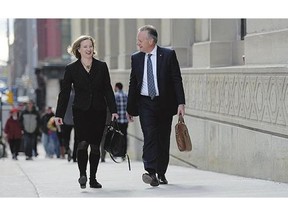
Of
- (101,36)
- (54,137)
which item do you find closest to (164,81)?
(54,137)

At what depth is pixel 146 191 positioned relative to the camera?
388 inches

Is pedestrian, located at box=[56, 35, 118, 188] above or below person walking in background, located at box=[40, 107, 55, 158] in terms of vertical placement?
above

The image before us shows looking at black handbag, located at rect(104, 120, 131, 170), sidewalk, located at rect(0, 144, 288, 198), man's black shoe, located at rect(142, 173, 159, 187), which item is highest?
black handbag, located at rect(104, 120, 131, 170)

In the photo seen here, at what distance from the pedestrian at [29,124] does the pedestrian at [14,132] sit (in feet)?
2.82

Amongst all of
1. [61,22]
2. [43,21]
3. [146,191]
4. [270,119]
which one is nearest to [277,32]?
[270,119]

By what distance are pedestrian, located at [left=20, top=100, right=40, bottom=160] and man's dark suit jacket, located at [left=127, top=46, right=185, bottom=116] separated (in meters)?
15.6

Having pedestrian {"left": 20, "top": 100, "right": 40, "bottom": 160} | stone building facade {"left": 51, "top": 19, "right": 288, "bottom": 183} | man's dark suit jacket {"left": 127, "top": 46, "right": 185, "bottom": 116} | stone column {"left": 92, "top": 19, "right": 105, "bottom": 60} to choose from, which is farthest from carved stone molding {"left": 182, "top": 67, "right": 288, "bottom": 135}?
stone column {"left": 92, "top": 19, "right": 105, "bottom": 60}

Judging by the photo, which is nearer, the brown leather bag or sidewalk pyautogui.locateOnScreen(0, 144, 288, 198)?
sidewalk pyautogui.locateOnScreen(0, 144, 288, 198)

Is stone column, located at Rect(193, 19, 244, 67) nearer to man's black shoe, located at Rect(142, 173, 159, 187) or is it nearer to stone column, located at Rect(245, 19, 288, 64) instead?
stone column, located at Rect(245, 19, 288, 64)

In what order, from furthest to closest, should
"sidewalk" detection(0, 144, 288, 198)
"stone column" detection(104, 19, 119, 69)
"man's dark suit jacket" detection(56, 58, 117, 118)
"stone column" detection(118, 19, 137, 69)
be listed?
1. "stone column" detection(104, 19, 119, 69)
2. "stone column" detection(118, 19, 137, 69)
3. "man's dark suit jacket" detection(56, 58, 117, 118)
4. "sidewalk" detection(0, 144, 288, 198)

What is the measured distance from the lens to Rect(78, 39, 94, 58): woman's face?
33.2 ft

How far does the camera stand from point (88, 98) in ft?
33.1

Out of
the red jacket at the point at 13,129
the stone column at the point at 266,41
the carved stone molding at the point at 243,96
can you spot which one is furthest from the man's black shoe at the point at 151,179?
the red jacket at the point at 13,129

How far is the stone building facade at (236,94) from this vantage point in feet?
36.4
